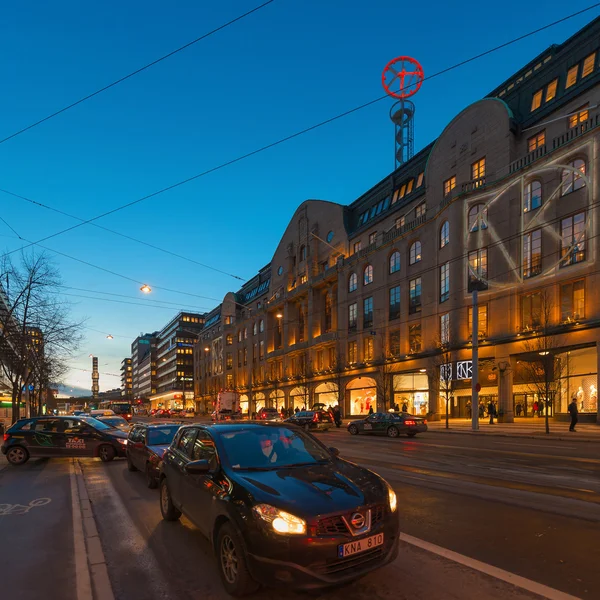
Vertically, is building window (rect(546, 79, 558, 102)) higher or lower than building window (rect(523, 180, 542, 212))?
higher

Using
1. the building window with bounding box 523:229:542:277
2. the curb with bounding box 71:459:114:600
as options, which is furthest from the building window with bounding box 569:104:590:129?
the curb with bounding box 71:459:114:600

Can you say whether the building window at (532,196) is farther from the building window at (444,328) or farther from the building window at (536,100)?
the building window at (444,328)

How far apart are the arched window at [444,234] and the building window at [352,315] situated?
14.3 m

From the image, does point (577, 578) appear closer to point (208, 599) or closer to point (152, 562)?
point (208, 599)

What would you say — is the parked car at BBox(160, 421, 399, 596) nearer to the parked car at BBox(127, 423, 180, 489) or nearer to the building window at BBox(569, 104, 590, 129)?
the parked car at BBox(127, 423, 180, 489)

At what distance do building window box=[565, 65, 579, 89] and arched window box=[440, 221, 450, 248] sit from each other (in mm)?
11629

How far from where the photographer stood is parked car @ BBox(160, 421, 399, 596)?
401 cm

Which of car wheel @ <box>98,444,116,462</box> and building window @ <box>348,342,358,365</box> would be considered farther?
building window @ <box>348,342,358,365</box>

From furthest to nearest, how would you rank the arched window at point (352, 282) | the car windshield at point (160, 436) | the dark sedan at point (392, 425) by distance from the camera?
the arched window at point (352, 282) < the dark sedan at point (392, 425) < the car windshield at point (160, 436)

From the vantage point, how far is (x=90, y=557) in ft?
18.3

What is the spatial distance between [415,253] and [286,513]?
39.2 meters

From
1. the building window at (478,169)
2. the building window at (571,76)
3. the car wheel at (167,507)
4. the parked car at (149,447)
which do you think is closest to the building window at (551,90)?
the building window at (571,76)

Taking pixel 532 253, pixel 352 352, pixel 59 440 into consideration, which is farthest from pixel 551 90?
pixel 59 440

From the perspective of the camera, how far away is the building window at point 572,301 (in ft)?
90.3
